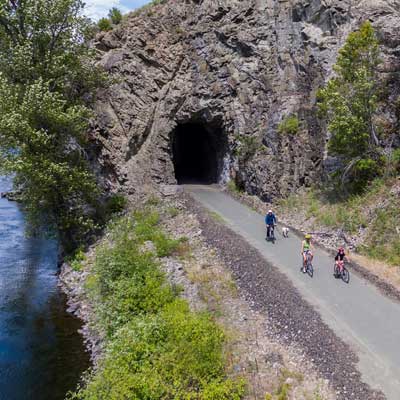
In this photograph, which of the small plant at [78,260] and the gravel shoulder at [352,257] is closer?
the gravel shoulder at [352,257]

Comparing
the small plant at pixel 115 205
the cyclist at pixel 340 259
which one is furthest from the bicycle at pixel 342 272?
the small plant at pixel 115 205

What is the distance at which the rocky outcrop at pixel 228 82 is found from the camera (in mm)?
31969

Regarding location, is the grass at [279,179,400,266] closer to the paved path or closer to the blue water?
the paved path

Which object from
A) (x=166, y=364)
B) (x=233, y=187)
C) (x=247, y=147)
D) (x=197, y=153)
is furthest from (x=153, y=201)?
(x=197, y=153)

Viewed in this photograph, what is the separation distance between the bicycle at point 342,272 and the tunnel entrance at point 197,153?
77.8ft

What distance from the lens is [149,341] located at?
613 inches

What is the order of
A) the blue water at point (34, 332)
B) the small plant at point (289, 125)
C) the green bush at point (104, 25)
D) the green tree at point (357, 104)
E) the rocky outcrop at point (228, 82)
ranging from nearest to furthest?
the blue water at point (34, 332) → the green tree at point (357, 104) → the small plant at point (289, 125) → the rocky outcrop at point (228, 82) → the green bush at point (104, 25)

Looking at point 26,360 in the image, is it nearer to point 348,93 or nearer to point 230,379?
point 230,379

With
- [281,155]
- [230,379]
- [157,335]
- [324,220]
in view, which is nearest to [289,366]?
[230,379]

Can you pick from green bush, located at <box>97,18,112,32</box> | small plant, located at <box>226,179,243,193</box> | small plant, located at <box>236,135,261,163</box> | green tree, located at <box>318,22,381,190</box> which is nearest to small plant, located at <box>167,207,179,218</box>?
small plant, located at <box>226,179,243,193</box>

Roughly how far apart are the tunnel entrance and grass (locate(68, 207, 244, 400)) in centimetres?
2241

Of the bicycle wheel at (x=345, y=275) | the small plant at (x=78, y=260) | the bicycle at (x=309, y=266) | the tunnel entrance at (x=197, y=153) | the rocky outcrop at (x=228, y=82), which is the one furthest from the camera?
the tunnel entrance at (x=197, y=153)

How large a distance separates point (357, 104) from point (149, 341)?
A: 18274 millimetres

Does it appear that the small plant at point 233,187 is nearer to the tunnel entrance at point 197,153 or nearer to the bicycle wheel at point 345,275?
the tunnel entrance at point 197,153
